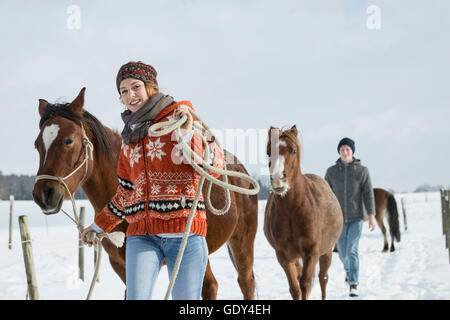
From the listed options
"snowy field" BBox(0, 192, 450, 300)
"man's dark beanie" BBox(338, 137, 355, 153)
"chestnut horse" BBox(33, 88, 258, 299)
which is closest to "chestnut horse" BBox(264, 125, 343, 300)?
"snowy field" BBox(0, 192, 450, 300)

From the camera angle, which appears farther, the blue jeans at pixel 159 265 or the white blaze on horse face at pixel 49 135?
the white blaze on horse face at pixel 49 135

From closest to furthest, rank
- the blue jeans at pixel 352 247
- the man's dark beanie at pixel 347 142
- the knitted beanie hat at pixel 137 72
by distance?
the knitted beanie hat at pixel 137 72, the blue jeans at pixel 352 247, the man's dark beanie at pixel 347 142

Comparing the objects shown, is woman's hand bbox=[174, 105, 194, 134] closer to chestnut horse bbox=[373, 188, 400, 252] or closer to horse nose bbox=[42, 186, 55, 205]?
horse nose bbox=[42, 186, 55, 205]

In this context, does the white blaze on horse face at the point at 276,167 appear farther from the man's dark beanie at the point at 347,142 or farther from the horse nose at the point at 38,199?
the horse nose at the point at 38,199

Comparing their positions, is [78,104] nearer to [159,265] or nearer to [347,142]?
[159,265]

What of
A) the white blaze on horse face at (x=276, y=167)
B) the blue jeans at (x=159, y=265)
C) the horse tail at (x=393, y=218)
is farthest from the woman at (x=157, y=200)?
the horse tail at (x=393, y=218)

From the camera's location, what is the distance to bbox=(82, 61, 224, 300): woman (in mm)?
2008

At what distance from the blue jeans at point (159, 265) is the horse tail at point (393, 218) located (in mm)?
11202

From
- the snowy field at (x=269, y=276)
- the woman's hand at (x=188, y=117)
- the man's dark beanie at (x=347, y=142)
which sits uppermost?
the man's dark beanie at (x=347, y=142)

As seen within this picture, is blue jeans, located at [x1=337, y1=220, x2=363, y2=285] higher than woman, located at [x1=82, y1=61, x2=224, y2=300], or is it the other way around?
woman, located at [x1=82, y1=61, x2=224, y2=300]

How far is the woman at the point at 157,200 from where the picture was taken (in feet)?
6.59

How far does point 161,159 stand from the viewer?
6.86ft

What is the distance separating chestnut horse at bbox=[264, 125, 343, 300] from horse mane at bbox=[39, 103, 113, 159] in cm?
192

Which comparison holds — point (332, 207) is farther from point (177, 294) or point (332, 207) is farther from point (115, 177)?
point (177, 294)
